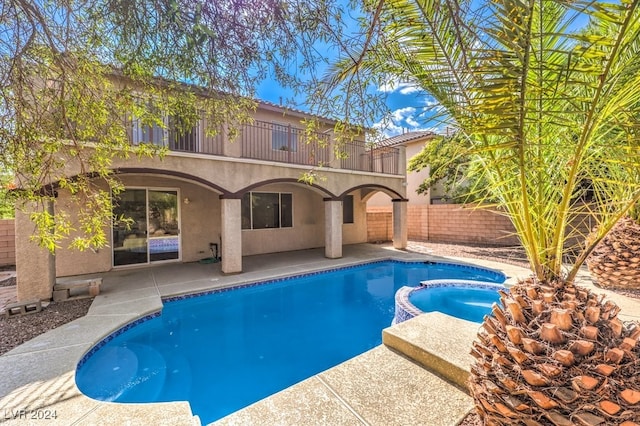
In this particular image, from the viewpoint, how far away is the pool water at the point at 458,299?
7473 millimetres

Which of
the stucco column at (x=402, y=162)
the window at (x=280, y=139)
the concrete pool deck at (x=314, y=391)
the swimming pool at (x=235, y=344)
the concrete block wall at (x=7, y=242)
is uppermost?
the window at (x=280, y=139)

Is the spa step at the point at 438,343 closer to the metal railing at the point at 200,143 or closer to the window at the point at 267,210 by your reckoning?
the metal railing at the point at 200,143

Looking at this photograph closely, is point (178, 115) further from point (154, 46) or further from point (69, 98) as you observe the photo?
point (69, 98)

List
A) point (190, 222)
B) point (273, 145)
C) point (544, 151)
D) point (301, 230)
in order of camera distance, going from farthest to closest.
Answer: point (301, 230) → point (273, 145) → point (190, 222) → point (544, 151)

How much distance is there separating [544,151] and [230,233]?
895cm

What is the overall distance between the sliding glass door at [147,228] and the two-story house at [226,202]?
34 millimetres

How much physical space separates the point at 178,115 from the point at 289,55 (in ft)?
6.82

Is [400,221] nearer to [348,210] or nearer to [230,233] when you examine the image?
[348,210]

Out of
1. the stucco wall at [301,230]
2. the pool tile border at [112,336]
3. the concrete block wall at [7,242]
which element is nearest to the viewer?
the pool tile border at [112,336]

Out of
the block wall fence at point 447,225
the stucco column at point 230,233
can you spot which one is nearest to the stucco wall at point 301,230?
the block wall fence at point 447,225

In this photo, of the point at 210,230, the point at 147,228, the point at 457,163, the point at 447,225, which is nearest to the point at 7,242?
the point at 147,228

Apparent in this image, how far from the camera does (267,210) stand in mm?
14258

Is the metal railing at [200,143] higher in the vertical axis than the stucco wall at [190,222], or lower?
higher

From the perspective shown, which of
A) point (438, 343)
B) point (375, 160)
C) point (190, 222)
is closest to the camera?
point (438, 343)
